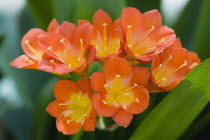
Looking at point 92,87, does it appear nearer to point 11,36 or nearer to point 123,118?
point 123,118

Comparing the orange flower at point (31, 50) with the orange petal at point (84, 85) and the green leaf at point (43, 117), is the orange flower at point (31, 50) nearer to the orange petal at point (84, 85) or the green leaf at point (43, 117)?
the orange petal at point (84, 85)

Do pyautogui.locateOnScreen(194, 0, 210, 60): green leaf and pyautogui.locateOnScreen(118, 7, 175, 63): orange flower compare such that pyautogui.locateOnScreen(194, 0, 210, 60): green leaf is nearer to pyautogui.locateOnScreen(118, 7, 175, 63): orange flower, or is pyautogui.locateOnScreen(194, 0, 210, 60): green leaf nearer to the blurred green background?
the blurred green background

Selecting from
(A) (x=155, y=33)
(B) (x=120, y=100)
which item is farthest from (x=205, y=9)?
(B) (x=120, y=100)

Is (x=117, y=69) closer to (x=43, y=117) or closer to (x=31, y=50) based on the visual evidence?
(x=31, y=50)

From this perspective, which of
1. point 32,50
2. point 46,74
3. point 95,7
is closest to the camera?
point 32,50

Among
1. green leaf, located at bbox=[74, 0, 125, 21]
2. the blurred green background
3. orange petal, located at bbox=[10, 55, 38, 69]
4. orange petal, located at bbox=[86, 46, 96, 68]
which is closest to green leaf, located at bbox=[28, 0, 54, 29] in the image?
the blurred green background

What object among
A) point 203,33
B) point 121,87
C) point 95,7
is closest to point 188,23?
point 203,33
